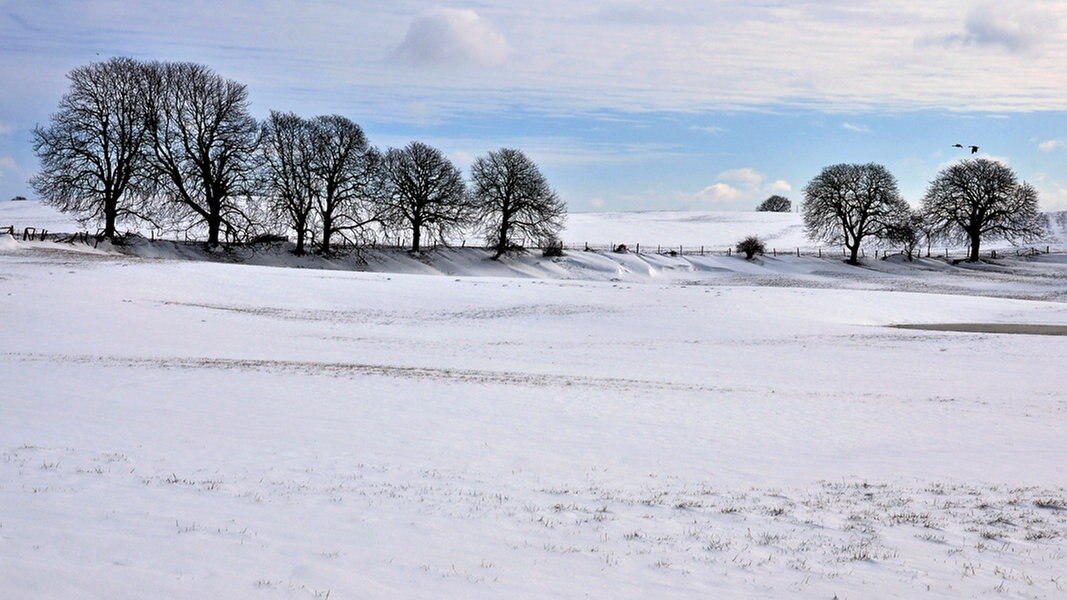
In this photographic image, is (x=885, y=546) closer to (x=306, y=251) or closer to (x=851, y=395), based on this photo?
(x=851, y=395)

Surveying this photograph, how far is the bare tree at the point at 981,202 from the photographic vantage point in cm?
8562

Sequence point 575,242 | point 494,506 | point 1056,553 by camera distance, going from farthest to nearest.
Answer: point 575,242 < point 494,506 < point 1056,553

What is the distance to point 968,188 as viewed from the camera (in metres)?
86.4

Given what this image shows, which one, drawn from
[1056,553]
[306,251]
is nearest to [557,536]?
[1056,553]

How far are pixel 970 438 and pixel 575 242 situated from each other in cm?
8219

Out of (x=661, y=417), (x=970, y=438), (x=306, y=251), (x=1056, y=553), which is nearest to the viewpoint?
(x=1056, y=553)

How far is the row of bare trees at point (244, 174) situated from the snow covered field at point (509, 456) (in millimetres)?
26166

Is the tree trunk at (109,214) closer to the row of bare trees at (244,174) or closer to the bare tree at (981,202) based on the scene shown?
A: the row of bare trees at (244,174)

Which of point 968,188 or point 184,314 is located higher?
point 968,188

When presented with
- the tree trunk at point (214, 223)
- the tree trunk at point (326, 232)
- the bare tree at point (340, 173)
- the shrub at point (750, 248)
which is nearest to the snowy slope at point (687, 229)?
the shrub at point (750, 248)

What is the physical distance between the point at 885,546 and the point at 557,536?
11.6 ft

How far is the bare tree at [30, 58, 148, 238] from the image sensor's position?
178 feet

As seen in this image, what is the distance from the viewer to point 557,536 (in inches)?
341

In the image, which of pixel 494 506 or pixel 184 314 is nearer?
pixel 494 506
